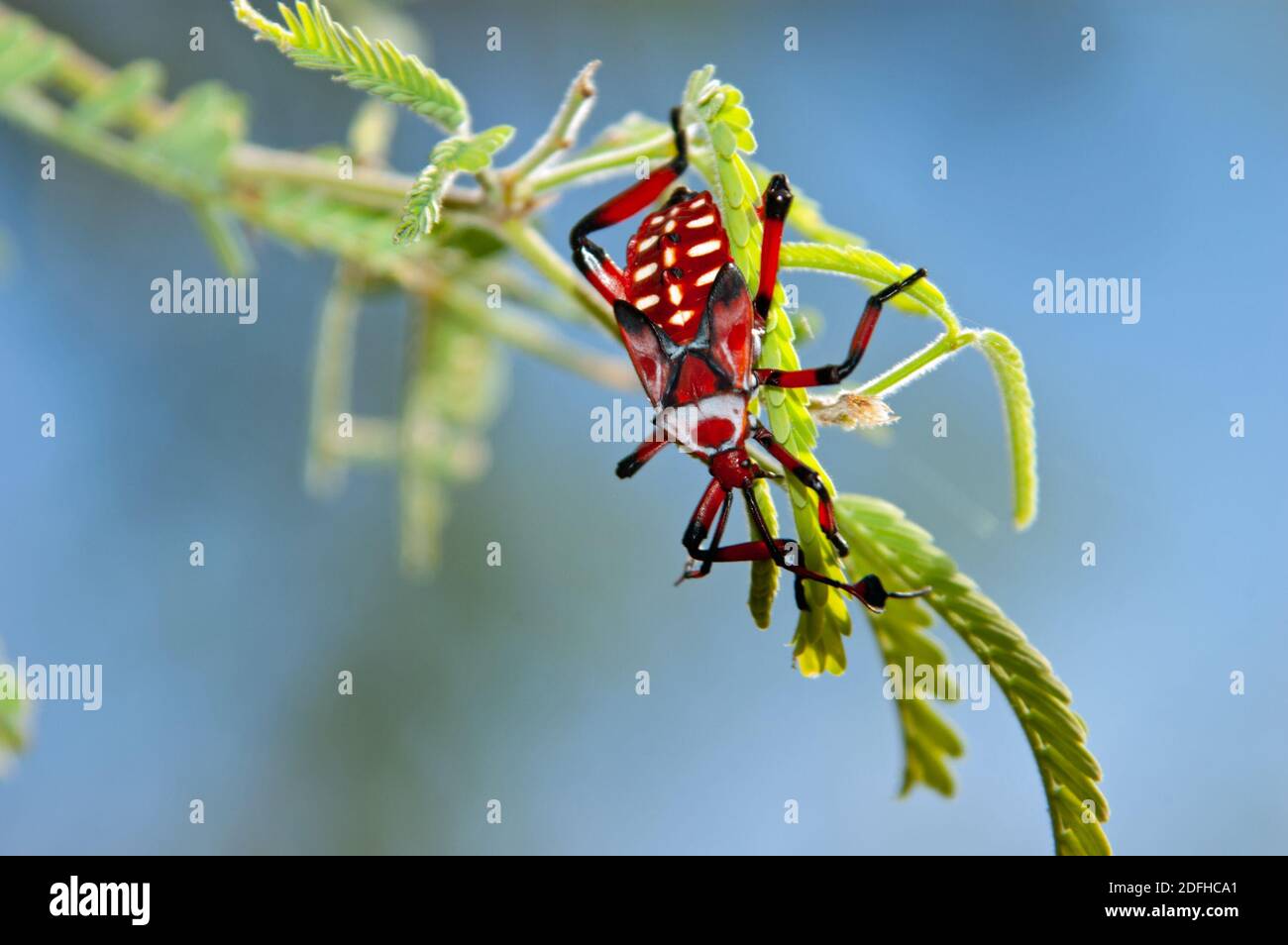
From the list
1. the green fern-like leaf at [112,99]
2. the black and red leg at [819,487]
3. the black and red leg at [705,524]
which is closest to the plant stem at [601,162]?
the black and red leg at [819,487]

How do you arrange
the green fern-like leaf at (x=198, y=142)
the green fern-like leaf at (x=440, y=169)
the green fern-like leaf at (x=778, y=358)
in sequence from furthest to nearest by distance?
the green fern-like leaf at (x=198, y=142) < the green fern-like leaf at (x=778, y=358) < the green fern-like leaf at (x=440, y=169)

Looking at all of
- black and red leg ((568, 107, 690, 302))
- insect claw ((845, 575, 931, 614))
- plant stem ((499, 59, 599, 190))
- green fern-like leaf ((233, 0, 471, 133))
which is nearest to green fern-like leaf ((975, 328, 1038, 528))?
insect claw ((845, 575, 931, 614))

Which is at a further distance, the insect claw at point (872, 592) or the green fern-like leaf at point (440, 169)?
the insect claw at point (872, 592)

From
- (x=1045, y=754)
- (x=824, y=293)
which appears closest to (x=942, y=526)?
(x=824, y=293)

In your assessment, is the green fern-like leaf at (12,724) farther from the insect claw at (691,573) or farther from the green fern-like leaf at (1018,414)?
the green fern-like leaf at (1018,414)

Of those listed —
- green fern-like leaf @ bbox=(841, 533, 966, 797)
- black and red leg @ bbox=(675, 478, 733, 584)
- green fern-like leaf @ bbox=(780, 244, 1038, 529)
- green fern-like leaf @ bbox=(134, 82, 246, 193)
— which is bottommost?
green fern-like leaf @ bbox=(841, 533, 966, 797)

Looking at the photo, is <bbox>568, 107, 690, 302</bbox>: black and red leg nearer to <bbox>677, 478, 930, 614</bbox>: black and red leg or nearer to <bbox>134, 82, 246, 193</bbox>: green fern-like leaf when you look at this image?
<bbox>677, 478, 930, 614</bbox>: black and red leg

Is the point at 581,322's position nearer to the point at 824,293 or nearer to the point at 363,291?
the point at 363,291
